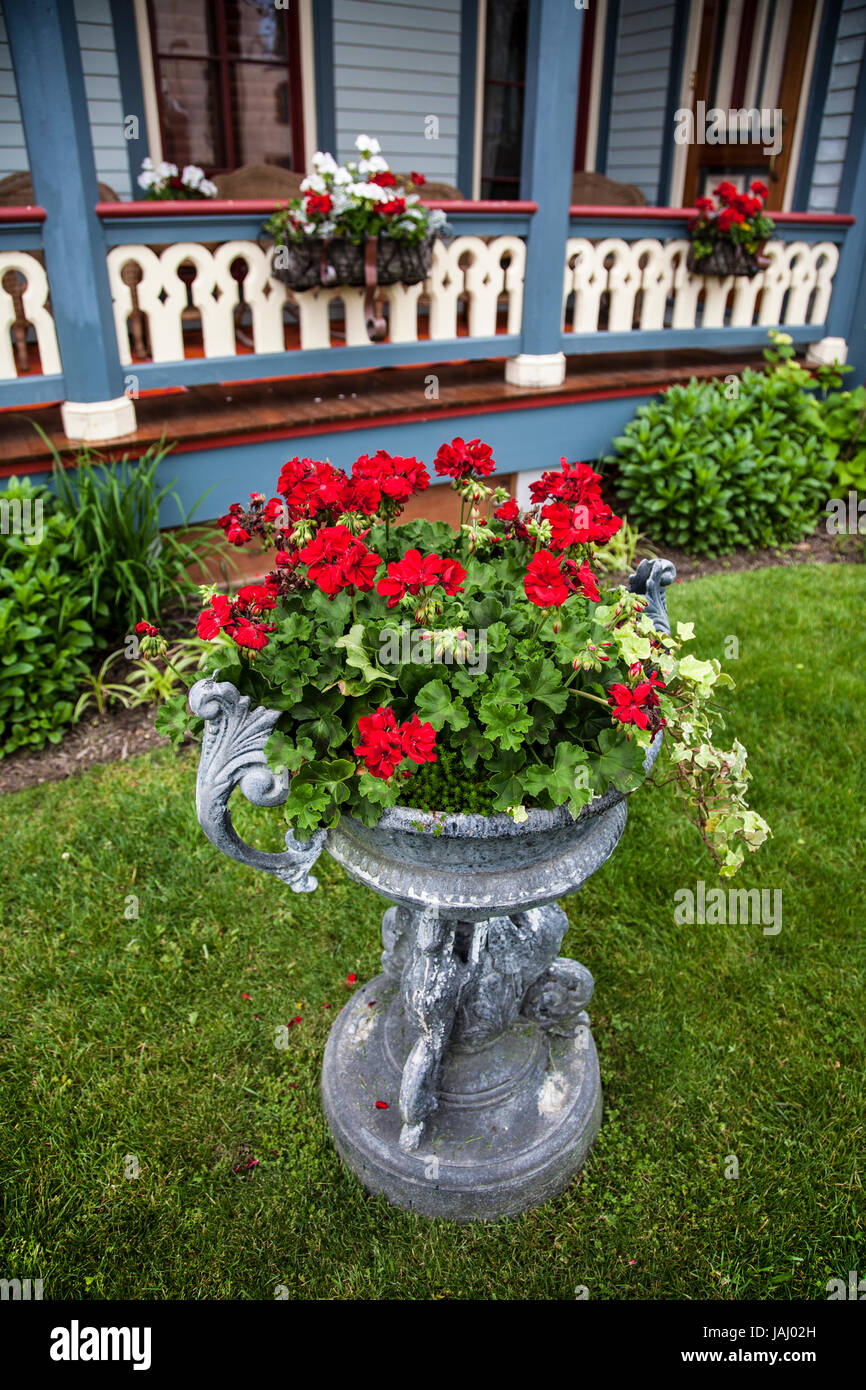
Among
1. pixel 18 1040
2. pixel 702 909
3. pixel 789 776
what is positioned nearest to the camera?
pixel 18 1040

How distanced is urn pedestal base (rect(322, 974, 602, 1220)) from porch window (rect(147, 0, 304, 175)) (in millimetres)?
6375

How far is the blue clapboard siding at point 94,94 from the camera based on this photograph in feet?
18.6

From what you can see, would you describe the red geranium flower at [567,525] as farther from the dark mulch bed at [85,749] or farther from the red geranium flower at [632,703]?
the dark mulch bed at [85,749]

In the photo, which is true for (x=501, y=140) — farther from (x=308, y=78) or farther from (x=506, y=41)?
(x=308, y=78)

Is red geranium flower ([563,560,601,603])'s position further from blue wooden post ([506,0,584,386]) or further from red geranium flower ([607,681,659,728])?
blue wooden post ([506,0,584,386])

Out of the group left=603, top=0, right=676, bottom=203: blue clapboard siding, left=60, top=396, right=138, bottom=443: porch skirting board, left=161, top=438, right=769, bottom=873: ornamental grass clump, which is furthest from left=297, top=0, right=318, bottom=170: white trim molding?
left=161, top=438, right=769, bottom=873: ornamental grass clump

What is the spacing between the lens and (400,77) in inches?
271

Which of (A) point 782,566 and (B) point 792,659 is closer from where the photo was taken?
(B) point 792,659

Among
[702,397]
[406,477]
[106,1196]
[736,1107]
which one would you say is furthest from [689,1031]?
[702,397]

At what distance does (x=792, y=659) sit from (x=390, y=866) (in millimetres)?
3210

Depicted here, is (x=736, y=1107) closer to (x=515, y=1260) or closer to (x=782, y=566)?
(x=515, y=1260)

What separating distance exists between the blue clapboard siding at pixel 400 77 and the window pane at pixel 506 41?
41 cm

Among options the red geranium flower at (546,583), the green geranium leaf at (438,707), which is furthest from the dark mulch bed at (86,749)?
the red geranium flower at (546,583)

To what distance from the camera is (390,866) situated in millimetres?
1794
